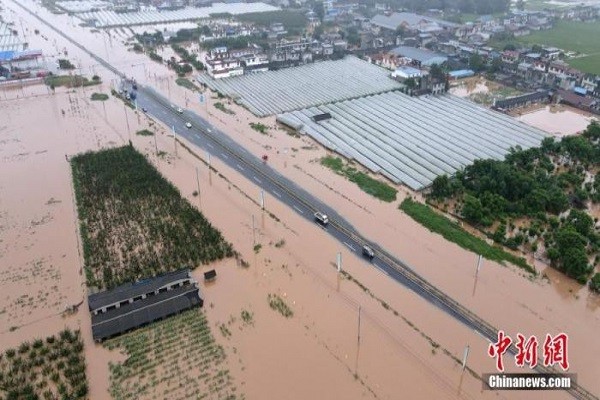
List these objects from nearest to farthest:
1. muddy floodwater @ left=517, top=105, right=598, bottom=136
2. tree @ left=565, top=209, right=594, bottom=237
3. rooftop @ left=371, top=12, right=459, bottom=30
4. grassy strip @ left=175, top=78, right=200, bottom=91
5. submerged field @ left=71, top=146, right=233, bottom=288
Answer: submerged field @ left=71, top=146, right=233, bottom=288
tree @ left=565, top=209, right=594, bottom=237
muddy floodwater @ left=517, top=105, right=598, bottom=136
grassy strip @ left=175, top=78, right=200, bottom=91
rooftop @ left=371, top=12, right=459, bottom=30

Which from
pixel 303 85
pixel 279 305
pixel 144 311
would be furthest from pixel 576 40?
pixel 144 311

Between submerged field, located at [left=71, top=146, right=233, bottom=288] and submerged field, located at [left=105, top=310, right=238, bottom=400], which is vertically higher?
submerged field, located at [left=71, top=146, right=233, bottom=288]

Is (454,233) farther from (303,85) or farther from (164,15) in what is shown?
(164,15)

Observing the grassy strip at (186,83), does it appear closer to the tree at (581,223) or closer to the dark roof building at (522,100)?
the dark roof building at (522,100)

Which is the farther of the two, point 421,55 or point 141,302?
point 421,55

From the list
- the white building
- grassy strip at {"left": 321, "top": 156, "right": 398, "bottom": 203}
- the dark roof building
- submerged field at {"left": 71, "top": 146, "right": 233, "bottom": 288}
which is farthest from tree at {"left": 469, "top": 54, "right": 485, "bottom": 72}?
submerged field at {"left": 71, "top": 146, "right": 233, "bottom": 288}

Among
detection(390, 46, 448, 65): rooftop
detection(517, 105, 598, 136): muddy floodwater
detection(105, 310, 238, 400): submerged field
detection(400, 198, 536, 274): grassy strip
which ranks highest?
detection(390, 46, 448, 65): rooftop

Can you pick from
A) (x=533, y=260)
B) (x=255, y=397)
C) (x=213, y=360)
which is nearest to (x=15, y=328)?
(x=213, y=360)

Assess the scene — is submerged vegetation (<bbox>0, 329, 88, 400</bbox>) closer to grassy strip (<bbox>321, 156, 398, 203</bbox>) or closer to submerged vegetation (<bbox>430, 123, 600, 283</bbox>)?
grassy strip (<bbox>321, 156, 398, 203</bbox>)
